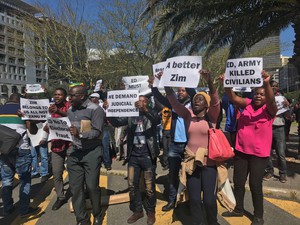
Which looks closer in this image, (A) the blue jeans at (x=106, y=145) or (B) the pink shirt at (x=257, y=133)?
(B) the pink shirt at (x=257, y=133)

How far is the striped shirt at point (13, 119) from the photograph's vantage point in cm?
435

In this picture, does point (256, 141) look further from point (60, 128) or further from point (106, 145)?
point (106, 145)

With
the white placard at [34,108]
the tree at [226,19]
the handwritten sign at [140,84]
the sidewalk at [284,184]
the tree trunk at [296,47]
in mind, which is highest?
the tree at [226,19]

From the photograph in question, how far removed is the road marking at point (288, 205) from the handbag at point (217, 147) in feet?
5.59

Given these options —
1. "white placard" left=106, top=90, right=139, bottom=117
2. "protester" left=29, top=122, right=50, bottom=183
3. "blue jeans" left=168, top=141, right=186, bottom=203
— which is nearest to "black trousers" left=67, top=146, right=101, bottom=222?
"white placard" left=106, top=90, right=139, bottom=117

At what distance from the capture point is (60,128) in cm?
384

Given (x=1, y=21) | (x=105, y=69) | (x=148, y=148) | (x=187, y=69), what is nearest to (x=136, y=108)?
(x=148, y=148)

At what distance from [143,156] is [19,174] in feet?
6.42

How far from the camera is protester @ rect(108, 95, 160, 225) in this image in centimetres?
400

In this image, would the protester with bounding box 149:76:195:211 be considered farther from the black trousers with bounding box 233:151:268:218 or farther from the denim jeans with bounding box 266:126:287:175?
the denim jeans with bounding box 266:126:287:175

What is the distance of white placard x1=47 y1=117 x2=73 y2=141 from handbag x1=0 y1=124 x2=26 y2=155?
1.83 ft

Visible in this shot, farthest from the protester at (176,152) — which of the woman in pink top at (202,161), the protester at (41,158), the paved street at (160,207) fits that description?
the protester at (41,158)

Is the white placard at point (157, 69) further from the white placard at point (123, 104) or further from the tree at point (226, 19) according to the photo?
the tree at point (226, 19)

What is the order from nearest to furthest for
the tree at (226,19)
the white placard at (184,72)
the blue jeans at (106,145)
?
the white placard at (184,72), the blue jeans at (106,145), the tree at (226,19)
